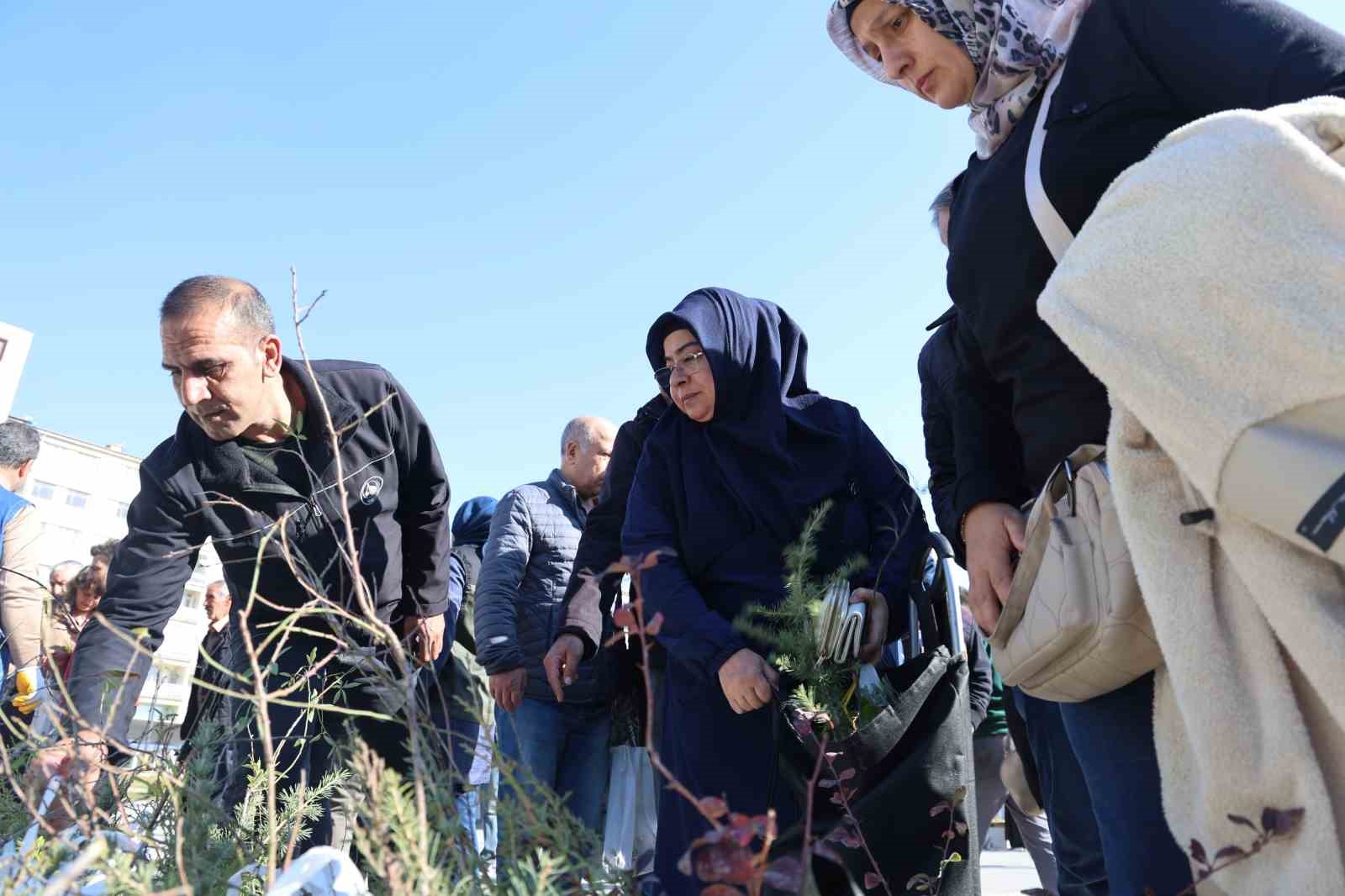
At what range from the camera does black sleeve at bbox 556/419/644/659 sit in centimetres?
388

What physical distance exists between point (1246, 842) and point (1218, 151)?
0.79m

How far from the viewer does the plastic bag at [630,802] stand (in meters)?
4.10

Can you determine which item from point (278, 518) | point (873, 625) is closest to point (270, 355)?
point (278, 518)

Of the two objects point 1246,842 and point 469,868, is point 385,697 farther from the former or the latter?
point 1246,842

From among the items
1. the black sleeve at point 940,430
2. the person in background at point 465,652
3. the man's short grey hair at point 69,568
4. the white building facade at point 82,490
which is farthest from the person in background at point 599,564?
the white building facade at point 82,490

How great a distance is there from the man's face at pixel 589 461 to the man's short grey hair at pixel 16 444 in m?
2.68

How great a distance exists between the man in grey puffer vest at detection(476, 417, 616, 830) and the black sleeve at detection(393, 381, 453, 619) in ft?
2.01

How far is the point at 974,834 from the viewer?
2244 mm

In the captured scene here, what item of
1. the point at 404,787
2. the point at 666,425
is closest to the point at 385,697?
the point at 404,787

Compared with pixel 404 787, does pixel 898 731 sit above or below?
above

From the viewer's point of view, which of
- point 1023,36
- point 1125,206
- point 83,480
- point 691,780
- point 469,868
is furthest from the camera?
point 83,480

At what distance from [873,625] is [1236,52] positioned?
5.00 feet

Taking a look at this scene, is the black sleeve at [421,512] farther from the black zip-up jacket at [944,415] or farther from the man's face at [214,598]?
the man's face at [214,598]

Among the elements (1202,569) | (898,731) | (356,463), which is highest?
(356,463)
